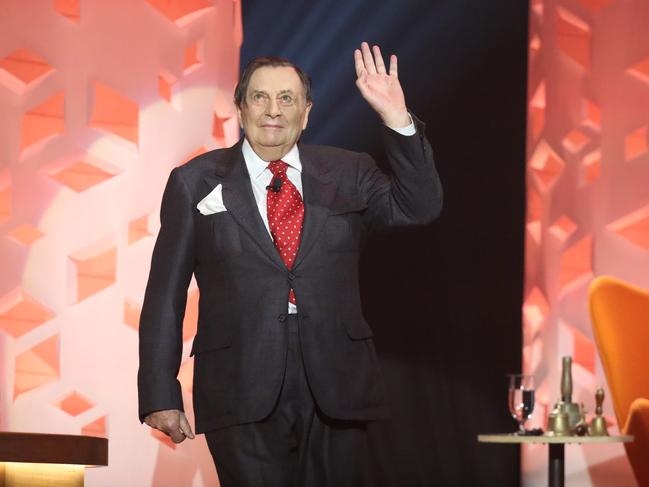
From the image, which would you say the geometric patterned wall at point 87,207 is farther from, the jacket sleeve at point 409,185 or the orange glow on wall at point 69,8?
the jacket sleeve at point 409,185

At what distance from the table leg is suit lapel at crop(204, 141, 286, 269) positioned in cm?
195

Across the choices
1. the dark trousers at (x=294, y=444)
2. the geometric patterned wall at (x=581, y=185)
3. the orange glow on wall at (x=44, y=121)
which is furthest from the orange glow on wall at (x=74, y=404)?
the geometric patterned wall at (x=581, y=185)

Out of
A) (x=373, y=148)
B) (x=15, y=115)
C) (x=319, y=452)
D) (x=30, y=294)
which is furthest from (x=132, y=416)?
(x=319, y=452)

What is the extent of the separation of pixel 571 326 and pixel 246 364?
8.83 feet

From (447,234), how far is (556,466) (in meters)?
1.23

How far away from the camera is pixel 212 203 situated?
2.30m

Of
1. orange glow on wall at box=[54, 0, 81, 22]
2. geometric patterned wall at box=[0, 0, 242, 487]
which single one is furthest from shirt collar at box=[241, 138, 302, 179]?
orange glow on wall at box=[54, 0, 81, 22]

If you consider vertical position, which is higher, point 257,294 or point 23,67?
point 23,67

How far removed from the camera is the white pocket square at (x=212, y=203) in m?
2.29

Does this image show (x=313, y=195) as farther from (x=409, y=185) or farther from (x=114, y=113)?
(x=114, y=113)

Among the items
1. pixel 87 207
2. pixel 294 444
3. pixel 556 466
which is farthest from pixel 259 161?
pixel 556 466

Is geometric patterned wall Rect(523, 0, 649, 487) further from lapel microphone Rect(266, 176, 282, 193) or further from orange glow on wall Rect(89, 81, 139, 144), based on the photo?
lapel microphone Rect(266, 176, 282, 193)

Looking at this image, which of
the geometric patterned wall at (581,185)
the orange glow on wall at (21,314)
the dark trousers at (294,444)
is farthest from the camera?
the geometric patterned wall at (581,185)

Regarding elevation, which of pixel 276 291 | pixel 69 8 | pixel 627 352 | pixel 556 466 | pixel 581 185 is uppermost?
pixel 69 8
